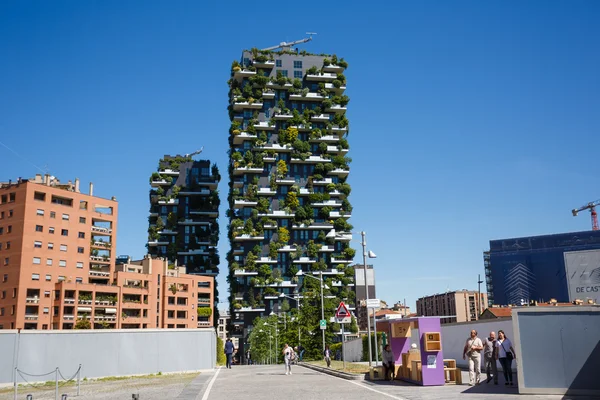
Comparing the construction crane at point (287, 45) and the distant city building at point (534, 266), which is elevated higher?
the construction crane at point (287, 45)

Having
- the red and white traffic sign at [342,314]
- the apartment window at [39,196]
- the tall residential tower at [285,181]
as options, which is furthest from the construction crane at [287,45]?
the red and white traffic sign at [342,314]

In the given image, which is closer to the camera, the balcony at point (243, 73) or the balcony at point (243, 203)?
the balcony at point (243, 203)

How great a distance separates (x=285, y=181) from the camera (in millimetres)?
114812

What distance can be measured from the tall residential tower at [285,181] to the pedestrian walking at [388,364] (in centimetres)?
8150

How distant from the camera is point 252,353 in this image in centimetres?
10194

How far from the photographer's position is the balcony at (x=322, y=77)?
395ft

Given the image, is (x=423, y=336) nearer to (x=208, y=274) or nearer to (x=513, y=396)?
(x=513, y=396)

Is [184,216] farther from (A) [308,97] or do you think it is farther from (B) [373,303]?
(B) [373,303]

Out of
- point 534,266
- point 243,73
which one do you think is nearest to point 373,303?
point 243,73

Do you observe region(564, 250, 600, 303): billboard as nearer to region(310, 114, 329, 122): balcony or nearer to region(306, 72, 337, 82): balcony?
region(310, 114, 329, 122): balcony

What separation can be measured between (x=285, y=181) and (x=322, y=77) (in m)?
21.8

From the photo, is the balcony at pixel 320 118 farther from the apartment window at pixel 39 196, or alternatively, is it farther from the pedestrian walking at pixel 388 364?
the pedestrian walking at pixel 388 364

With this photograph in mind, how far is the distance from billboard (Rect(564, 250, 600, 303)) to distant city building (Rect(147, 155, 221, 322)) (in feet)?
247

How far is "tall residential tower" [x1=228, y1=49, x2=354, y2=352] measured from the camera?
110812mm
